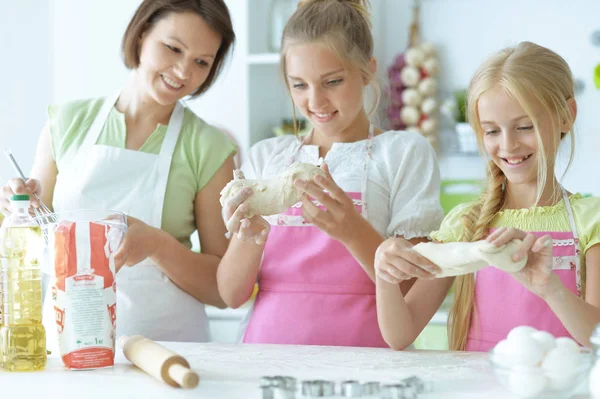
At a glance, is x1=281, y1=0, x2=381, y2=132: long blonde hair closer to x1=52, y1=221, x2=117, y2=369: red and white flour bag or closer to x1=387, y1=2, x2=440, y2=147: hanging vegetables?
x1=52, y1=221, x2=117, y2=369: red and white flour bag

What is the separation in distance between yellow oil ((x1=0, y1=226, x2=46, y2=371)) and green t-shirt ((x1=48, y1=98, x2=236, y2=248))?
53 cm

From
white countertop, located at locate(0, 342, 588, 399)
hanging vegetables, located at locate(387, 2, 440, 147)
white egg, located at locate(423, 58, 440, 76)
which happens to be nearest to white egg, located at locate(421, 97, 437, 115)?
hanging vegetables, located at locate(387, 2, 440, 147)

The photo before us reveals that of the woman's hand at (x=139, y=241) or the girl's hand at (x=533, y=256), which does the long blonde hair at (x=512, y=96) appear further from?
the woman's hand at (x=139, y=241)

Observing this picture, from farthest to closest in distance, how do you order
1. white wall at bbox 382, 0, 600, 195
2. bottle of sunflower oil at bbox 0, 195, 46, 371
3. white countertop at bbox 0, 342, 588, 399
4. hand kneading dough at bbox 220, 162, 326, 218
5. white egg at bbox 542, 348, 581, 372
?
1. white wall at bbox 382, 0, 600, 195
2. hand kneading dough at bbox 220, 162, 326, 218
3. bottle of sunflower oil at bbox 0, 195, 46, 371
4. white countertop at bbox 0, 342, 588, 399
5. white egg at bbox 542, 348, 581, 372

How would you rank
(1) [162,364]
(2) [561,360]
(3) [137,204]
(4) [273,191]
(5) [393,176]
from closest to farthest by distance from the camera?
(2) [561,360]
(1) [162,364]
(4) [273,191]
(5) [393,176]
(3) [137,204]

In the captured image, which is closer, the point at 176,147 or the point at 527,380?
the point at 527,380

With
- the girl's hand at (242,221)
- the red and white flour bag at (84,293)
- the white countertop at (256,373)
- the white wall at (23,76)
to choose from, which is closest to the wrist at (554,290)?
the white countertop at (256,373)

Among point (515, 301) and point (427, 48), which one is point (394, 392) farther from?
point (427, 48)

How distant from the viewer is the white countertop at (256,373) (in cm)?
115

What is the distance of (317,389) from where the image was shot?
110 cm

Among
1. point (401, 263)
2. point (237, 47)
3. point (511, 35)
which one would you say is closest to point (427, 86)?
point (511, 35)

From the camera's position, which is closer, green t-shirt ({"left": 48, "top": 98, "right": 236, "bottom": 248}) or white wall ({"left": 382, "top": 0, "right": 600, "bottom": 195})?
green t-shirt ({"left": 48, "top": 98, "right": 236, "bottom": 248})

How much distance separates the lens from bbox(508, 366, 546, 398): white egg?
1035 millimetres

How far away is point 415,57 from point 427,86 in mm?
124
